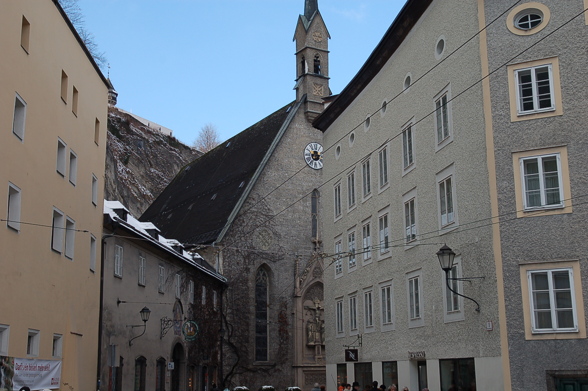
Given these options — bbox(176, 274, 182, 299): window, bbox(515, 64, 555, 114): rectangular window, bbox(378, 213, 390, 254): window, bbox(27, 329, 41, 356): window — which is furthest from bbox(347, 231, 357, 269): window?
bbox(27, 329, 41, 356): window

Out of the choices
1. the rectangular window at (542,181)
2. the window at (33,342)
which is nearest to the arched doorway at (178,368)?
the window at (33,342)

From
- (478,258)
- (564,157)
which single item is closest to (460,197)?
(478,258)

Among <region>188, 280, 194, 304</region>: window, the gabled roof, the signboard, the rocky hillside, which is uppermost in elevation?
the rocky hillside

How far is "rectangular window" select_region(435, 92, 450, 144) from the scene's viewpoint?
1947cm

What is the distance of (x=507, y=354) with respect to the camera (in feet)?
52.0

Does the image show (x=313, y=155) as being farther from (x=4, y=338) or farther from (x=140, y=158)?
(x=4, y=338)

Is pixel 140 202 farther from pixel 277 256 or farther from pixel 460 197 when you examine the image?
pixel 460 197

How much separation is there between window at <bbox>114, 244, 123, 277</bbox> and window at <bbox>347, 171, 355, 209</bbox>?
26.7 ft

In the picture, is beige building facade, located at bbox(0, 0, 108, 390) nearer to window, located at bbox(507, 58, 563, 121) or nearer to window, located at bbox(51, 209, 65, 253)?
window, located at bbox(51, 209, 65, 253)

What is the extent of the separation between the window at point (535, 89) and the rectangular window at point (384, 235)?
771cm

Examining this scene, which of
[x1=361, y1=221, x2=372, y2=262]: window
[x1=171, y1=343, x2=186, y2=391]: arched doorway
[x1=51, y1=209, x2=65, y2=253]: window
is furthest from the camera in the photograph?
[x1=171, y1=343, x2=186, y2=391]: arched doorway

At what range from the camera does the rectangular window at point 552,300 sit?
15.3m

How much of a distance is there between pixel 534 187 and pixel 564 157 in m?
0.87

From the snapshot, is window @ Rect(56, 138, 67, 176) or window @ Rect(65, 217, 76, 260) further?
window @ Rect(65, 217, 76, 260)
